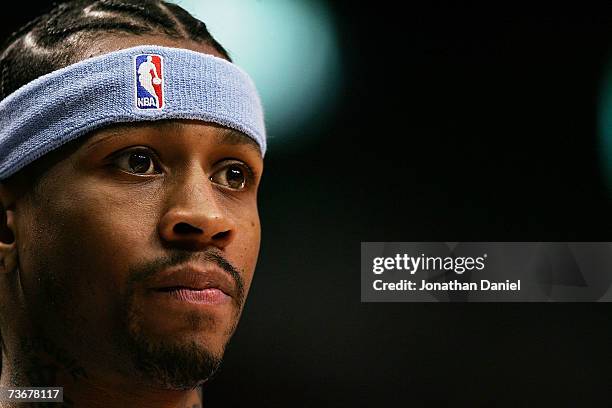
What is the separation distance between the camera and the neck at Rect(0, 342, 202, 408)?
3.83 feet

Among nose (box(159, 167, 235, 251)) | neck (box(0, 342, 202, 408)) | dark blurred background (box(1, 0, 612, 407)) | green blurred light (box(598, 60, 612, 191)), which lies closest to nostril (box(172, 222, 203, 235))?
nose (box(159, 167, 235, 251))

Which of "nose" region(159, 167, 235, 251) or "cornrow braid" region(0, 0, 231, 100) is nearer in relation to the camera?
"nose" region(159, 167, 235, 251)

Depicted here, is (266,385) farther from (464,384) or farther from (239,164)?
(239,164)

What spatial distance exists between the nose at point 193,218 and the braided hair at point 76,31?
258mm

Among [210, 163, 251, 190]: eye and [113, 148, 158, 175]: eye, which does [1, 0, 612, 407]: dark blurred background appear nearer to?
[210, 163, 251, 190]: eye

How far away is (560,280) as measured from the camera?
1678mm

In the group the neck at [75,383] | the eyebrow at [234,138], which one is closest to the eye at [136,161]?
the eyebrow at [234,138]

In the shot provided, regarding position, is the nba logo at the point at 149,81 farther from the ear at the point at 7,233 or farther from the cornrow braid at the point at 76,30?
Answer: the ear at the point at 7,233

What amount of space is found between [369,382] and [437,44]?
741 millimetres

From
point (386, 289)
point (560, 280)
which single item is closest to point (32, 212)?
point (386, 289)

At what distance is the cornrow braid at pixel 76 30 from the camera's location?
120 centimetres

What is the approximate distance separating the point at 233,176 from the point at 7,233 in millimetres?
355

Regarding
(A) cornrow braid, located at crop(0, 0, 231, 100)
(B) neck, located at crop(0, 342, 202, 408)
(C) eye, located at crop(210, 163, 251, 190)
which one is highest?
(A) cornrow braid, located at crop(0, 0, 231, 100)

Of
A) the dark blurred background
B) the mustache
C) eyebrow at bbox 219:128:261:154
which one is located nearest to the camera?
the mustache
